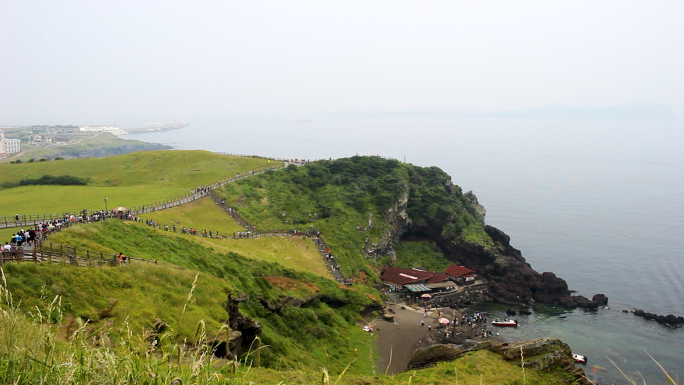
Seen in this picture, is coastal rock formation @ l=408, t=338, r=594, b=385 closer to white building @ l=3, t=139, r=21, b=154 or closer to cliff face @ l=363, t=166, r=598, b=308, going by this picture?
cliff face @ l=363, t=166, r=598, b=308

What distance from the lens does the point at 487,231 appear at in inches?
2992

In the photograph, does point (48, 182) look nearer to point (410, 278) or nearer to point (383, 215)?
point (383, 215)

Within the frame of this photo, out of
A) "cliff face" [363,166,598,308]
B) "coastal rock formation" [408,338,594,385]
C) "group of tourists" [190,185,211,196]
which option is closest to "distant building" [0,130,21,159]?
"group of tourists" [190,185,211,196]

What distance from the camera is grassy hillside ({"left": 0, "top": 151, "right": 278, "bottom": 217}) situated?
5288 cm

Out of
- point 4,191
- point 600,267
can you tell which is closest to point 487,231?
point 600,267

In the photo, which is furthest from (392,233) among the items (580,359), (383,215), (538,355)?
(538,355)

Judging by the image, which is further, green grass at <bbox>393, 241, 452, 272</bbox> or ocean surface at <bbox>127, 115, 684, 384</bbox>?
green grass at <bbox>393, 241, 452, 272</bbox>

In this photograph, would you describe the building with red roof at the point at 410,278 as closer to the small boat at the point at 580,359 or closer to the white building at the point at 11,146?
the small boat at the point at 580,359

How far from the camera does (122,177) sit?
7681cm

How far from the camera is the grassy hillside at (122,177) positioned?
52.9 m

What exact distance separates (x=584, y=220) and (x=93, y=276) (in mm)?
107391

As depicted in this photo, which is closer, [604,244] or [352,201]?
[352,201]

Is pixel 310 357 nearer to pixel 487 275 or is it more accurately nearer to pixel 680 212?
pixel 487 275

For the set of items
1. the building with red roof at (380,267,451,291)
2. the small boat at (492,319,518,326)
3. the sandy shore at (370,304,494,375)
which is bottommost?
the small boat at (492,319,518,326)
